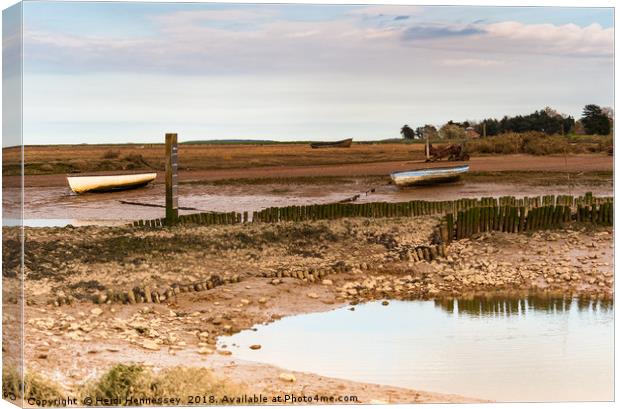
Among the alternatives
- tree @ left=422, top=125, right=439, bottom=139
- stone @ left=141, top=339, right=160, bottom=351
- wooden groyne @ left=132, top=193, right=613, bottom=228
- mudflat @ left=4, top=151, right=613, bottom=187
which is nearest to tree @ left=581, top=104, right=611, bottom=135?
mudflat @ left=4, top=151, right=613, bottom=187

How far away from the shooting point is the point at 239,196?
16609mm

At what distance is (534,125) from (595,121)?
3.62 feet

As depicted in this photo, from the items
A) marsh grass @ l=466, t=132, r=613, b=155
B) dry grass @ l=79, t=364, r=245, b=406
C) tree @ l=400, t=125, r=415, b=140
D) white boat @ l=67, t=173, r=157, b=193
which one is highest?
tree @ l=400, t=125, r=415, b=140

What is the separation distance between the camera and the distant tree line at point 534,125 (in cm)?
1140

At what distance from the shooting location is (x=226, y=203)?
52.7ft

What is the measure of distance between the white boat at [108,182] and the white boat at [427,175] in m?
3.83

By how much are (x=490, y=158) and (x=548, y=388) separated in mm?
5040

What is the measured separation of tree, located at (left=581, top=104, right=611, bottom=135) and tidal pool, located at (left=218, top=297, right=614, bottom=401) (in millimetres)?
2010

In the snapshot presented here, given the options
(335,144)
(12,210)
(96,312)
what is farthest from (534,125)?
(12,210)

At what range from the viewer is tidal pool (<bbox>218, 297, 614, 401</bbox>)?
9.73m

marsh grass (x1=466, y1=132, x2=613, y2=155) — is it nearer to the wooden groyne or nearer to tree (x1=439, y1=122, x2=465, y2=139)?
tree (x1=439, y1=122, x2=465, y2=139)

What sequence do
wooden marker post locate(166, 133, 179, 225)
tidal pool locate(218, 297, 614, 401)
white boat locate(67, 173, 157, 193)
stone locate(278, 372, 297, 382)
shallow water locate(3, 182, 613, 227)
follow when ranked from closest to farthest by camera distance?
stone locate(278, 372, 297, 382) → tidal pool locate(218, 297, 614, 401) → shallow water locate(3, 182, 613, 227) → white boat locate(67, 173, 157, 193) → wooden marker post locate(166, 133, 179, 225)

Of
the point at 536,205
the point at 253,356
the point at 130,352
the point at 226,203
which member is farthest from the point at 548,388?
the point at 226,203

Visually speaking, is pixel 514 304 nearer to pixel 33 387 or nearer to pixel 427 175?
pixel 427 175
